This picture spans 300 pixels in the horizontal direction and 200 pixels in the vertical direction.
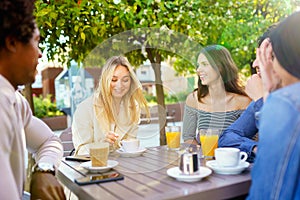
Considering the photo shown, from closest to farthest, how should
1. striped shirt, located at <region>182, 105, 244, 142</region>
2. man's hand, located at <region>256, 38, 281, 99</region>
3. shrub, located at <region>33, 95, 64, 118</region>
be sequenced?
1. man's hand, located at <region>256, 38, 281, 99</region>
2. striped shirt, located at <region>182, 105, 244, 142</region>
3. shrub, located at <region>33, 95, 64, 118</region>

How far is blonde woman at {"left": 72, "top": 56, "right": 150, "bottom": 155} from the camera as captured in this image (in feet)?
5.53

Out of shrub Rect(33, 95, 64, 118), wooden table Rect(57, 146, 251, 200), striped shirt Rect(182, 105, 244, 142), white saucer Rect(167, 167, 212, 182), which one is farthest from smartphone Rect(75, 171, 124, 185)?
shrub Rect(33, 95, 64, 118)

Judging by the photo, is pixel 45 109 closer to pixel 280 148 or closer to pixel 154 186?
pixel 154 186

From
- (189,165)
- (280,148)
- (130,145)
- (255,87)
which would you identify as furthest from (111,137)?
(280,148)

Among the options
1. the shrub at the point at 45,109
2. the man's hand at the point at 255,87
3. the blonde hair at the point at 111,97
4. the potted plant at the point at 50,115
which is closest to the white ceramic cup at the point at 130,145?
the blonde hair at the point at 111,97

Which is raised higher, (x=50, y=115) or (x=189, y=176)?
(x=189, y=176)

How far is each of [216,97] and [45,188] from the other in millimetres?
1351

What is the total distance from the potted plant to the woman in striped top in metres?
7.45

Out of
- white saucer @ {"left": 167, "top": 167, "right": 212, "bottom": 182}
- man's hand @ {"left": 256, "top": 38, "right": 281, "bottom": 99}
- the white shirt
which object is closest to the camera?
the white shirt

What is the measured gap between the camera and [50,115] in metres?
9.67

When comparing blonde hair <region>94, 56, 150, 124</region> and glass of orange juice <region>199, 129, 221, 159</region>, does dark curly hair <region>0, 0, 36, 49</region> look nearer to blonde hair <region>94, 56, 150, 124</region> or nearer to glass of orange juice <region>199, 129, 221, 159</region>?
blonde hair <region>94, 56, 150, 124</region>

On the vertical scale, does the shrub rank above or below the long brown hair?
below

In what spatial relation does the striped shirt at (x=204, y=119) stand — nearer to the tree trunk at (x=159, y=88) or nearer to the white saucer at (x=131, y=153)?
the tree trunk at (x=159, y=88)

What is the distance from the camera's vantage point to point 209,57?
2.04 metres
